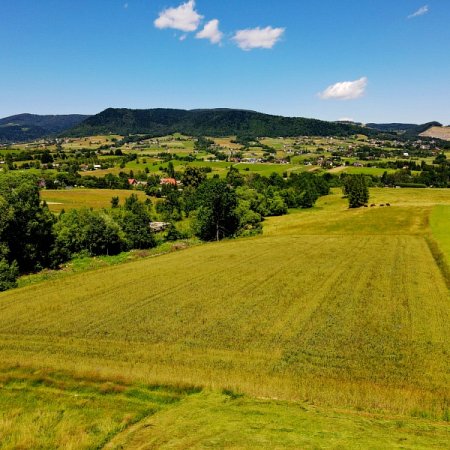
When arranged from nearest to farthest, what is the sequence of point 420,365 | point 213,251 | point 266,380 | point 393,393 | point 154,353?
point 393,393 → point 266,380 → point 420,365 → point 154,353 → point 213,251

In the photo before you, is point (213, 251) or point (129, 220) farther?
point (129, 220)

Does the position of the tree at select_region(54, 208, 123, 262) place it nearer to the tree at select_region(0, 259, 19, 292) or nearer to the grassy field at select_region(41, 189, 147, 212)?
the tree at select_region(0, 259, 19, 292)

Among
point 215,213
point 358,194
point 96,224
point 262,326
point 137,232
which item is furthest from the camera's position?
point 358,194

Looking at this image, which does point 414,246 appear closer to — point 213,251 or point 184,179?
point 213,251

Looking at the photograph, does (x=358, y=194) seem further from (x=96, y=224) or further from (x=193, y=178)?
(x=96, y=224)

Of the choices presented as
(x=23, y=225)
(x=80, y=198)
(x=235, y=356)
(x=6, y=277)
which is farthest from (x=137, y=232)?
(x=80, y=198)

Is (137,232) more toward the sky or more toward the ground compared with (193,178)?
more toward the ground

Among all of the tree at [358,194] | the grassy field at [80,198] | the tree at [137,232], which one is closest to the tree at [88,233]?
the tree at [137,232]

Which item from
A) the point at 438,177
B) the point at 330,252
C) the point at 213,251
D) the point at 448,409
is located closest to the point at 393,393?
the point at 448,409
